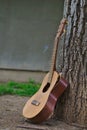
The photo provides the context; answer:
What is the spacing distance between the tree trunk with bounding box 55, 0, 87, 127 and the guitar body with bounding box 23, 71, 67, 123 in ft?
0.46

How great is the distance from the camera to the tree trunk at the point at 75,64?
5.34 metres

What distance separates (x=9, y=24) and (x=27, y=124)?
5284 mm

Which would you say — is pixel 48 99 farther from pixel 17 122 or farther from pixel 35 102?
pixel 17 122

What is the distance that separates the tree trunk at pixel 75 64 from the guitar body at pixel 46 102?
0.46ft

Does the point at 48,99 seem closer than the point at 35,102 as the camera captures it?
Yes

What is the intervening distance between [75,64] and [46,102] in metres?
0.54

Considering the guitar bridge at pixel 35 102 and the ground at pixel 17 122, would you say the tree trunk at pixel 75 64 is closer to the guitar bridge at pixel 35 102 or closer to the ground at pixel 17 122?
the ground at pixel 17 122

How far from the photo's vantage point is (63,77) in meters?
5.44

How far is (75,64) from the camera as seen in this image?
538 cm

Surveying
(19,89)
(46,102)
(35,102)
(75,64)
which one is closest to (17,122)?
(35,102)

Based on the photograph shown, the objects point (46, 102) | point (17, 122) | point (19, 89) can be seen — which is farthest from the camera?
point (19, 89)

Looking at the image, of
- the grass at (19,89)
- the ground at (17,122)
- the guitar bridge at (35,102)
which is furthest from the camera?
the grass at (19,89)

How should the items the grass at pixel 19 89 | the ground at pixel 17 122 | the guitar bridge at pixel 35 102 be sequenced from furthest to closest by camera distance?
the grass at pixel 19 89 < the guitar bridge at pixel 35 102 < the ground at pixel 17 122

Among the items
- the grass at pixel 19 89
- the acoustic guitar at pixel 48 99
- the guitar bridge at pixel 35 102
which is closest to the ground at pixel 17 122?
the acoustic guitar at pixel 48 99
